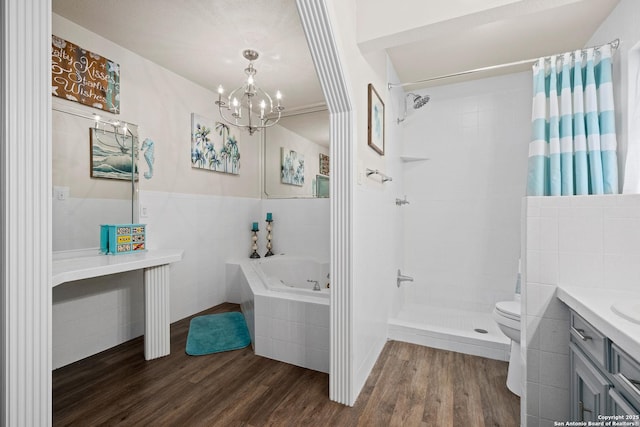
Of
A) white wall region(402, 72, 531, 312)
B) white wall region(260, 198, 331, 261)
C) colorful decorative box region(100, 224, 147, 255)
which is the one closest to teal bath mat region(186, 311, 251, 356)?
colorful decorative box region(100, 224, 147, 255)

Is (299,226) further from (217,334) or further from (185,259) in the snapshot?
(217,334)

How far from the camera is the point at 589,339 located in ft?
3.70

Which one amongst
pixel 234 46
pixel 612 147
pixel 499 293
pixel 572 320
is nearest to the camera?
pixel 572 320

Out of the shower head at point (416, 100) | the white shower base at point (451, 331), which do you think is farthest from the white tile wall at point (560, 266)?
the shower head at point (416, 100)

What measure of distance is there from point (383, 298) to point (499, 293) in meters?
1.41

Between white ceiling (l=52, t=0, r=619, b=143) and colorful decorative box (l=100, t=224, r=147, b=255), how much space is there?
1460 mm

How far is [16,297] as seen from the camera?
0.66 metres

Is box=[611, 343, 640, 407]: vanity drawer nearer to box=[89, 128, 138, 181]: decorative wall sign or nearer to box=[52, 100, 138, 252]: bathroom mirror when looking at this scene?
box=[52, 100, 138, 252]: bathroom mirror

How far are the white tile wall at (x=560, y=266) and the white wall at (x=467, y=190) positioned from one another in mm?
1699

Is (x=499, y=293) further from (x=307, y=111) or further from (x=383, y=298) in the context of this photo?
(x=307, y=111)

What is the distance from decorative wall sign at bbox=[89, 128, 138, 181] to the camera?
223cm

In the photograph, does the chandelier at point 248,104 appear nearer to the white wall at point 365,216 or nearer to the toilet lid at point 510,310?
the white wall at point 365,216

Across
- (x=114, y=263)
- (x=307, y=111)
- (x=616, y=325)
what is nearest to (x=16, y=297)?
(x=114, y=263)

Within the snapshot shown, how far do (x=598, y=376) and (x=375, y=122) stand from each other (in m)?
1.74
